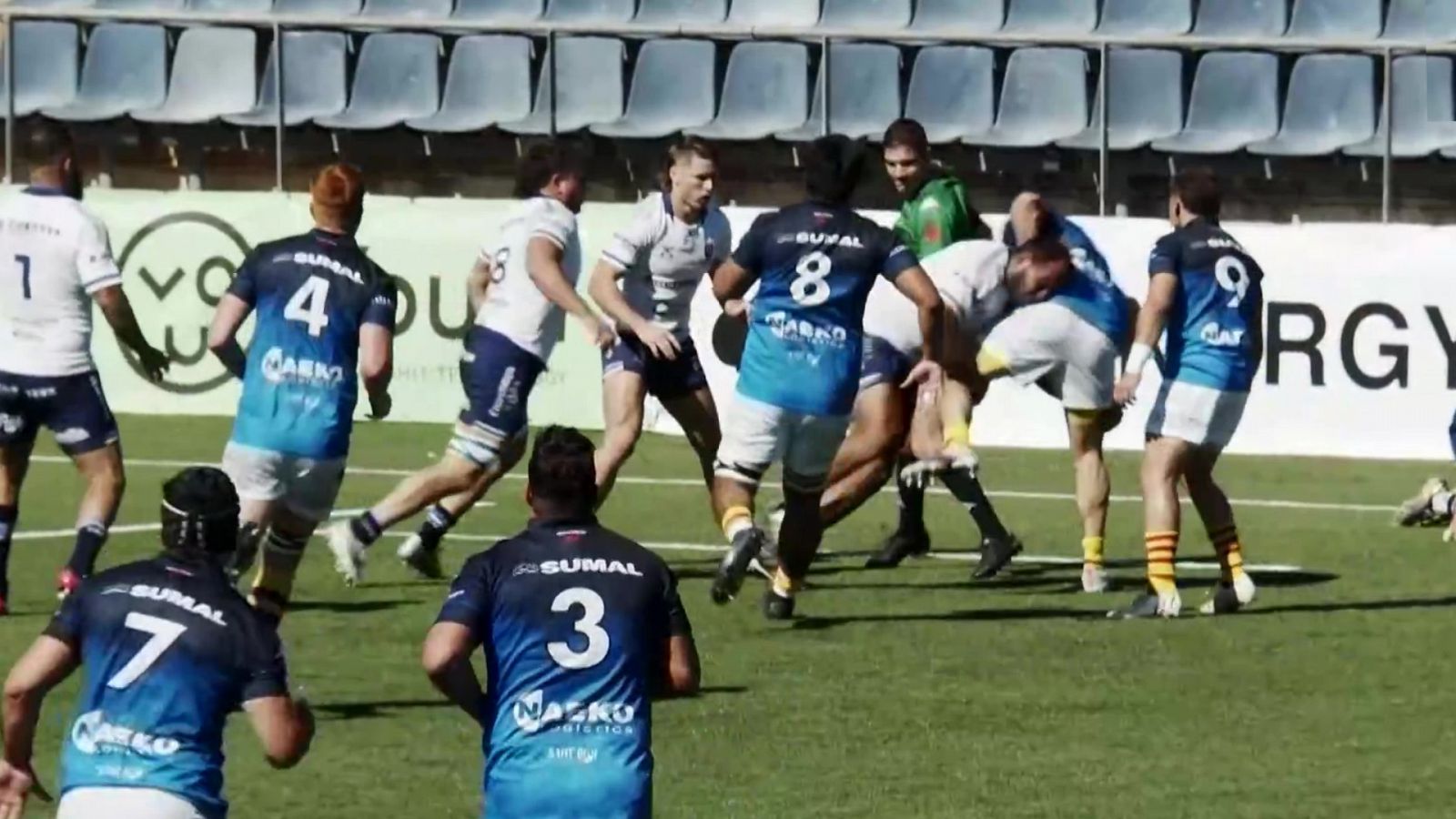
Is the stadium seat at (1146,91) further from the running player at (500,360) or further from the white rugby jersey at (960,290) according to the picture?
the running player at (500,360)

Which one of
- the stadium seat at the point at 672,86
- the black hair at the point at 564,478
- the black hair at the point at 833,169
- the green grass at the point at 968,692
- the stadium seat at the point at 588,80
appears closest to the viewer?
the black hair at the point at 564,478

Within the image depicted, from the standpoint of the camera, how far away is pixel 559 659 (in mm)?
7668

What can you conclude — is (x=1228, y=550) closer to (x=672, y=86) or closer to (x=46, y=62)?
(x=672, y=86)

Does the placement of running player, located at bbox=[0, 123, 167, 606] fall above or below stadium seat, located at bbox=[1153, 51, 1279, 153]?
below

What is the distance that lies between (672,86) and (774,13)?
110 centimetres

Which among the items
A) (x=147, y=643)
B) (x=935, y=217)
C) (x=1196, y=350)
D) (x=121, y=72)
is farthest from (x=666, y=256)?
(x=121, y=72)

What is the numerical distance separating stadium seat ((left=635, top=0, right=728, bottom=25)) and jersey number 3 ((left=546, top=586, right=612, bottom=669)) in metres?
19.1

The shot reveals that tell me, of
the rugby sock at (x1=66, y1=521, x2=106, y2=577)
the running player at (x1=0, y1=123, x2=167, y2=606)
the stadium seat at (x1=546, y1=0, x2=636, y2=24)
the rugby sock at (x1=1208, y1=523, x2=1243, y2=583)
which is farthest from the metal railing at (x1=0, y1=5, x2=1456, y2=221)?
the rugby sock at (x1=66, y1=521, x2=106, y2=577)

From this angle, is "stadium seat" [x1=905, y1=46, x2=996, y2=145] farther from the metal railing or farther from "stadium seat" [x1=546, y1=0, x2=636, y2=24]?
"stadium seat" [x1=546, y1=0, x2=636, y2=24]

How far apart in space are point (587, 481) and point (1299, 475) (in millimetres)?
13785

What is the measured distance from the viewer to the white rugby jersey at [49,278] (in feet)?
46.2

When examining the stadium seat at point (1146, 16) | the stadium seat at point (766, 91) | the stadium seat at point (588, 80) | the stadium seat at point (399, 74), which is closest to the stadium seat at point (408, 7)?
the stadium seat at point (399, 74)

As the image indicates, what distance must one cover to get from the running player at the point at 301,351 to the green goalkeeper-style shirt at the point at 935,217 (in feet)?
13.5

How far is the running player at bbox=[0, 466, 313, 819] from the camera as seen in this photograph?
7.46 metres
